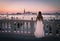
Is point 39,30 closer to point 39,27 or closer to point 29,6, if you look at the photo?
point 39,27

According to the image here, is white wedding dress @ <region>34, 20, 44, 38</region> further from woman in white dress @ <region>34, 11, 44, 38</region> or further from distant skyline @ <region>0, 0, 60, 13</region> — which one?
distant skyline @ <region>0, 0, 60, 13</region>

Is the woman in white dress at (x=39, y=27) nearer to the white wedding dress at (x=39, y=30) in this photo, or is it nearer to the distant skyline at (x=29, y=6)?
the white wedding dress at (x=39, y=30)

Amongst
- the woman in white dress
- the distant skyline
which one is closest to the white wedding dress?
the woman in white dress

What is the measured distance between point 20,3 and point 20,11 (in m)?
0.48

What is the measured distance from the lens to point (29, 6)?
9.52m

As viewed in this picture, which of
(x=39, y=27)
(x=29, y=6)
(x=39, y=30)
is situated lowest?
(x=39, y=30)

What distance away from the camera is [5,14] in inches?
371

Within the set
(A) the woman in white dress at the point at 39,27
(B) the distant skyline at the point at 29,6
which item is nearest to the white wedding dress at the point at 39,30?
(A) the woman in white dress at the point at 39,27

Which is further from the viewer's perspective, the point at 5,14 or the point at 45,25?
the point at 5,14

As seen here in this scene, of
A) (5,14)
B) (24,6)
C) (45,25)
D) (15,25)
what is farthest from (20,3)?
(45,25)

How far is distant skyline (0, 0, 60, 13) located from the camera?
9.41 m

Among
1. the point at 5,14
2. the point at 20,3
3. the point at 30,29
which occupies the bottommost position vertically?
the point at 30,29

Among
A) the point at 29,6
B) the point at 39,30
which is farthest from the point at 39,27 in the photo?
the point at 29,6

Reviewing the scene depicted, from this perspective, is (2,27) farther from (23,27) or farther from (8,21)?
(23,27)
